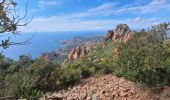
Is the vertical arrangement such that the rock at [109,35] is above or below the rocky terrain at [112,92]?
below

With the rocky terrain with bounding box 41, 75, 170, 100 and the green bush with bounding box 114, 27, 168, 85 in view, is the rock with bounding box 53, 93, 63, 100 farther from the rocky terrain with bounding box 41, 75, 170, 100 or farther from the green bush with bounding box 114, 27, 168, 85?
the green bush with bounding box 114, 27, 168, 85

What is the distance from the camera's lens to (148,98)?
609 inches

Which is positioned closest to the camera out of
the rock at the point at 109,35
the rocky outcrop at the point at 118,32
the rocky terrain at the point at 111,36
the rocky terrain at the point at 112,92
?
the rocky terrain at the point at 112,92

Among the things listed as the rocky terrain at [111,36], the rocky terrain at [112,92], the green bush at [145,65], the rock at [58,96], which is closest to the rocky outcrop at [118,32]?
the rocky terrain at [111,36]

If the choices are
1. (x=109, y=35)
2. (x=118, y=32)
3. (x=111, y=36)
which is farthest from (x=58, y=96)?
(x=111, y=36)

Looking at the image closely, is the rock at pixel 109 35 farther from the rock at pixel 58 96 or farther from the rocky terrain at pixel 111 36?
the rock at pixel 58 96

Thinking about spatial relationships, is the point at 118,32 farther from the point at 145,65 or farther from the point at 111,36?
the point at 145,65

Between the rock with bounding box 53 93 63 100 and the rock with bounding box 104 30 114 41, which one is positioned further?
the rock with bounding box 104 30 114 41

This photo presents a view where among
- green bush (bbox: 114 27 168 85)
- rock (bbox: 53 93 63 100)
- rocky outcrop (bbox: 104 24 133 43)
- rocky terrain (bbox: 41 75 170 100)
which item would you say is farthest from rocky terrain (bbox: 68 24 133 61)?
rock (bbox: 53 93 63 100)

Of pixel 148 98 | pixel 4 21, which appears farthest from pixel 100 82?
pixel 4 21

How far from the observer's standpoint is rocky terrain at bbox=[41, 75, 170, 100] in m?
15.6

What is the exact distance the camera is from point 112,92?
52.2 feet

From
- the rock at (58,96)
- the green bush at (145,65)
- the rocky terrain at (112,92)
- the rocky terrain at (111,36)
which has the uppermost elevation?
the green bush at (145,65)

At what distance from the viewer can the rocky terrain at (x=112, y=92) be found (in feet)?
51.1
